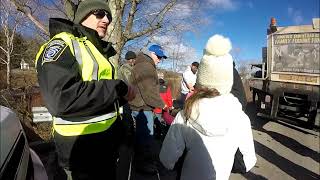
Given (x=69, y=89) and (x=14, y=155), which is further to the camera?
(x=69, y=89)

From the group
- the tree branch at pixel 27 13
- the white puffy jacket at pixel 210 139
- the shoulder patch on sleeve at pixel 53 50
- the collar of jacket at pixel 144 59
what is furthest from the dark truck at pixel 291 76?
the shoulder patch on sleeve at pixel 53 50

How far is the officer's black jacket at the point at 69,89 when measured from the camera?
211cm

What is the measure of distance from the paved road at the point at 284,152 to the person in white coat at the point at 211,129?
10.6ft

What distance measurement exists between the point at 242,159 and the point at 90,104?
1.15m

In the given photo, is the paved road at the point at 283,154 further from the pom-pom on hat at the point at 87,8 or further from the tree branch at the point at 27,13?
the tree branch at the point at 27,13

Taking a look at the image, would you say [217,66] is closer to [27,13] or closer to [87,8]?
[87,8]

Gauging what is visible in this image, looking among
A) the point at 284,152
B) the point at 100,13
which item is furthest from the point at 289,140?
the point at 100,13

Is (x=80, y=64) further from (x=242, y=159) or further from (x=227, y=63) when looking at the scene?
(x=242, y=159)

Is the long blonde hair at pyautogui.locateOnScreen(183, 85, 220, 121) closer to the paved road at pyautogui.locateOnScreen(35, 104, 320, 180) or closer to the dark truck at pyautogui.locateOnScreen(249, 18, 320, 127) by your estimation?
the paved road at pyautogui.locateOnScreen(35, 104, 320, 180)

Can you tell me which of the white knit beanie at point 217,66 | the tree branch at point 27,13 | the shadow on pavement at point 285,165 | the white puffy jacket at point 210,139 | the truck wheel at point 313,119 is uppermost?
the tree branch at point 27,13

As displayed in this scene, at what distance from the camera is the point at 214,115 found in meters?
2.47

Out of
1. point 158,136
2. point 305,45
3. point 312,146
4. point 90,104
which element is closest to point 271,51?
point 305,45

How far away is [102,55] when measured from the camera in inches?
98.0

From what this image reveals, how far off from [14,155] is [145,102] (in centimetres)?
363
